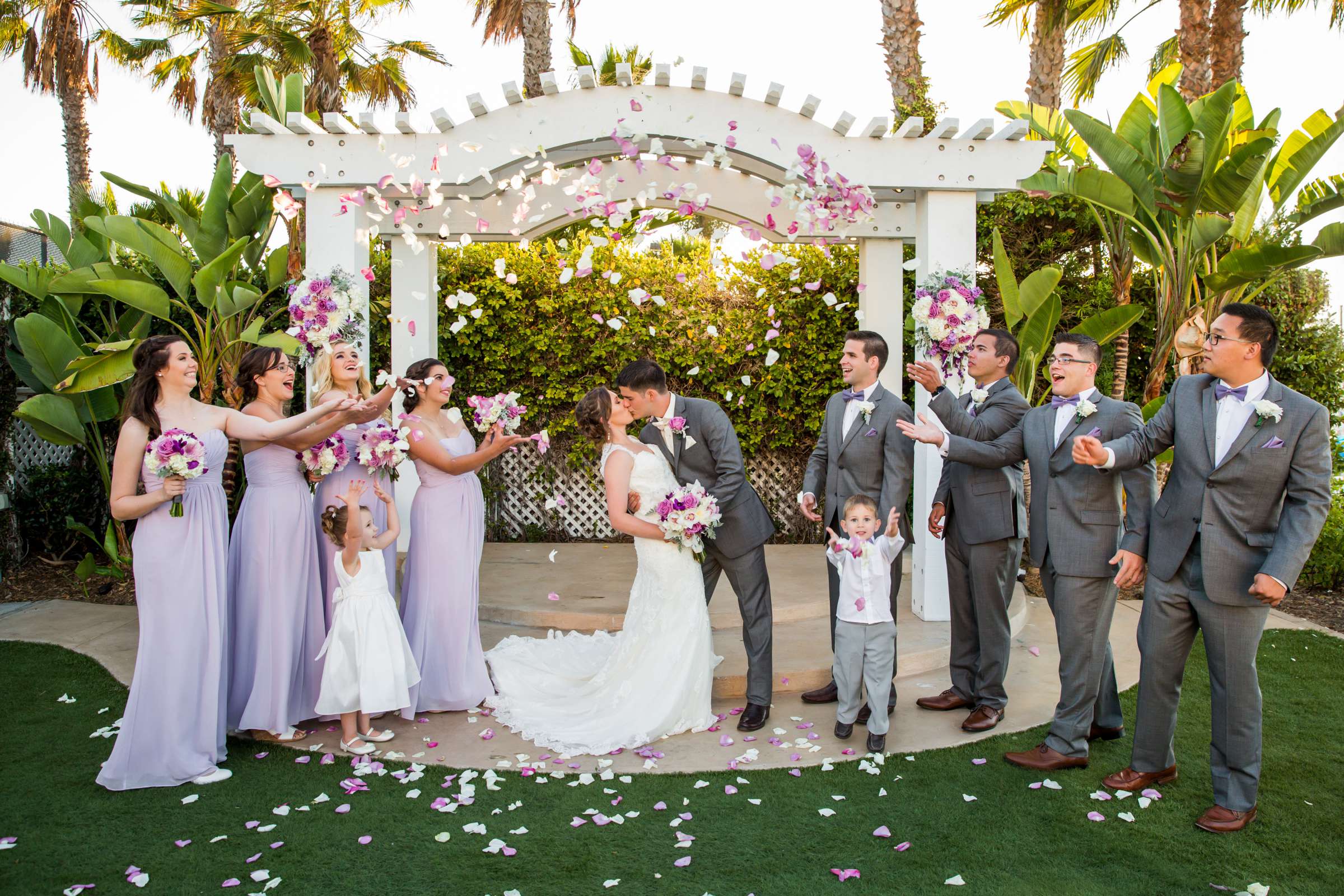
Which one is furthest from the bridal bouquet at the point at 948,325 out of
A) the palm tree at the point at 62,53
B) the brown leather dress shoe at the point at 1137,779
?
the palm tree at the point at 62,53

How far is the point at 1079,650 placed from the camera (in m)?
4.48

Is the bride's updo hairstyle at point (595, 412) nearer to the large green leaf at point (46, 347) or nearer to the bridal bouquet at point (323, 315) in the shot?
the bridal bouquet at point (323, 315)

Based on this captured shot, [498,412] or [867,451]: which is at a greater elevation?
[498,412]

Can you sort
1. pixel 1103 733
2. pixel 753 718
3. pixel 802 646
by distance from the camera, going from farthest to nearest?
pixel 802 646 → pixel 753 718 → pixel 1103 733

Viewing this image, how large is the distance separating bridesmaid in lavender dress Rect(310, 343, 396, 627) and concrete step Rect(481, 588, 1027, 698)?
1.51 m

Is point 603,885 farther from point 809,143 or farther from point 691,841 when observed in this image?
point 809,143

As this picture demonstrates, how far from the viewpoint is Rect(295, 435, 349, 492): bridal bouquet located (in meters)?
4.96

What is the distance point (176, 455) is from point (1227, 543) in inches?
177

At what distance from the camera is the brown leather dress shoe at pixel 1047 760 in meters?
4.48

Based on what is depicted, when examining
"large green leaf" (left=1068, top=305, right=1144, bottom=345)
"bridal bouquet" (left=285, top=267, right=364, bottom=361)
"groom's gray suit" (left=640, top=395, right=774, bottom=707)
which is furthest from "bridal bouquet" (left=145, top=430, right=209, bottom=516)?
"large green leaf" (left=1068, top=305, right=1144, bottom=345)

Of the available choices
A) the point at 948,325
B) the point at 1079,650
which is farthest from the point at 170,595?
the point at 1079,650

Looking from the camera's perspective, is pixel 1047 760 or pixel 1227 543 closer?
pixel 1227 543

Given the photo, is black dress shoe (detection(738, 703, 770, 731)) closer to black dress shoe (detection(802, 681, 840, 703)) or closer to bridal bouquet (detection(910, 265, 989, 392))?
black dress shoe (detection(802, 681, 840, 703))

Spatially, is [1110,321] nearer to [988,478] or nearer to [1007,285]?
[1007,285]
